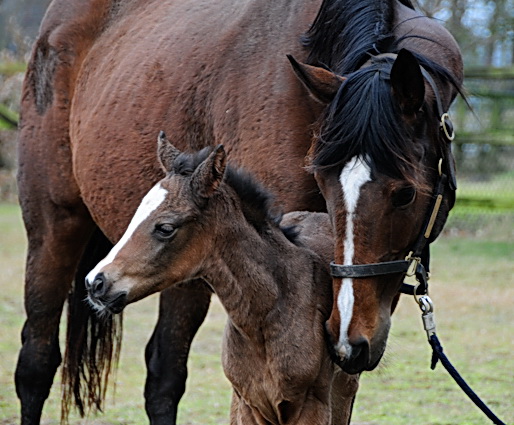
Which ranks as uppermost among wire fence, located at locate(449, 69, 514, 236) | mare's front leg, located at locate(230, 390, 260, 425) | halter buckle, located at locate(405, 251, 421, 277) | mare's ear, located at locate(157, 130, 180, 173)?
mare's ear, located at locate(157, 130, 180, 173)

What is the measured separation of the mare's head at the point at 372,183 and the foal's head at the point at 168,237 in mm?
390

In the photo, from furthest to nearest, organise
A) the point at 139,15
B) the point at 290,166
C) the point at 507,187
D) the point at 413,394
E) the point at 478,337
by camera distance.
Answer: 1. the point at 507,187
2. the point at 478,337
3. the point at 413,394
4. the point at 139,15
5. the point at 290,166

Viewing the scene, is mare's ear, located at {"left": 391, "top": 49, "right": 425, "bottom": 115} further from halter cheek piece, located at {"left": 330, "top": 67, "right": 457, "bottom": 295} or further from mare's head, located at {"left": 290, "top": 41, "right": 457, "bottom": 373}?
halter cheek piece, located at {"left": 330, "top": 67, "right": 457, "bottom": 295}

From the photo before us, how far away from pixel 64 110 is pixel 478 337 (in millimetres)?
4434

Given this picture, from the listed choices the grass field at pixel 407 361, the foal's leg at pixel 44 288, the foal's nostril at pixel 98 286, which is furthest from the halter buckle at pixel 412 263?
the foal's leg at pixel 44 288

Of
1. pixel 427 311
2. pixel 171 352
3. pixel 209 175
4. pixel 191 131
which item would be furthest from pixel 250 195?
pixel 171 352

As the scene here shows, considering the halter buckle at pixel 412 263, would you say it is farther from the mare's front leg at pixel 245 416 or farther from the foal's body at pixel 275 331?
the mare's front leg at pixel 245 416

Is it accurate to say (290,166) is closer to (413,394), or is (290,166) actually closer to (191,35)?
(191,35)

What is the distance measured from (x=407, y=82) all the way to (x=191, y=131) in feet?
4.40

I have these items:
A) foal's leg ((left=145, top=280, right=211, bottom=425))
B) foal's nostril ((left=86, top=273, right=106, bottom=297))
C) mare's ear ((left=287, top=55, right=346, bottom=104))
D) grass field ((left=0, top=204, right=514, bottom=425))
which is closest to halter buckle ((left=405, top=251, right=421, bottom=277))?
grass field ((left=0, top=204, right=514, bottom=425))

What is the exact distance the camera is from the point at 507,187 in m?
13.7

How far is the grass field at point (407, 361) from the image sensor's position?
232 inches

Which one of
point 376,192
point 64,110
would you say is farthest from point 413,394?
point 376,192

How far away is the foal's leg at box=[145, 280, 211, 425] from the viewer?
4.99 meters
